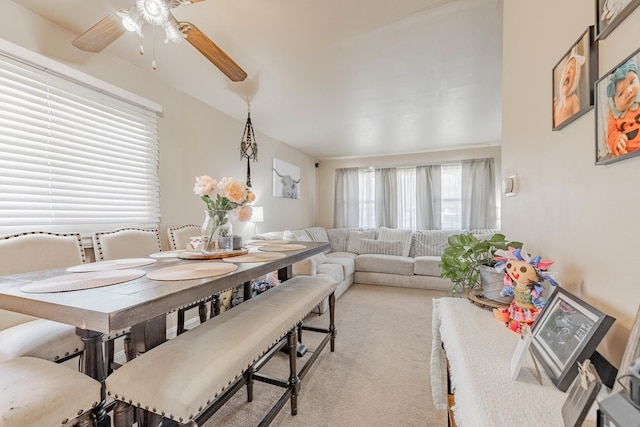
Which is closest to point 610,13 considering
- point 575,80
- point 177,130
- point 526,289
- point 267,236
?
point 575,80

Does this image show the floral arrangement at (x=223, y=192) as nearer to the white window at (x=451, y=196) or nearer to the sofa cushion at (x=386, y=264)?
the sofa cushion at (x=386, y=264)

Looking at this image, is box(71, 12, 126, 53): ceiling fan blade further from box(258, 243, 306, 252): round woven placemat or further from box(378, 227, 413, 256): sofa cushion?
box(378, 227, 413, 256): sofa cushion

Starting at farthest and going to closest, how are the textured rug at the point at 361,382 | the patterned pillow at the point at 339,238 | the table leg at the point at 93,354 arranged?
1. the patterned pillow at the point at 339,238
2. the textured rug at the point at 361,382
3. the table leg at the point at 93,354

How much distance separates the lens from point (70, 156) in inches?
75.7

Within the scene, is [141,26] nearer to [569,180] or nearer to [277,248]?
[277,248]

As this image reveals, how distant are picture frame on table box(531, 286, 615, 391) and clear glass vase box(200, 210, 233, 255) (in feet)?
5.00

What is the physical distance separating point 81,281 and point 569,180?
178 centimetres

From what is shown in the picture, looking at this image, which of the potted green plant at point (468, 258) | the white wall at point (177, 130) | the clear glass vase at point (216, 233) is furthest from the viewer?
the white wall at point (177, 130)

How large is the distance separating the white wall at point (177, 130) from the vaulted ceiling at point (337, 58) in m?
0.09

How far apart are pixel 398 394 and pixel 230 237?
4.87ft

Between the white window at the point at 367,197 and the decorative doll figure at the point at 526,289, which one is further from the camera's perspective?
the white window at the point at 367,197

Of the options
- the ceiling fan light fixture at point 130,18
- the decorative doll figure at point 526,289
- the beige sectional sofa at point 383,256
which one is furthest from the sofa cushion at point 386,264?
the ceiling fan light fixture at point 130,18

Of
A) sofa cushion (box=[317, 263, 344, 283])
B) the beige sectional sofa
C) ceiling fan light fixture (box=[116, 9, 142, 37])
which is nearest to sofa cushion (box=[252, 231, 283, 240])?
the beige sectional sofa

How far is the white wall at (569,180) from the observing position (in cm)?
60
